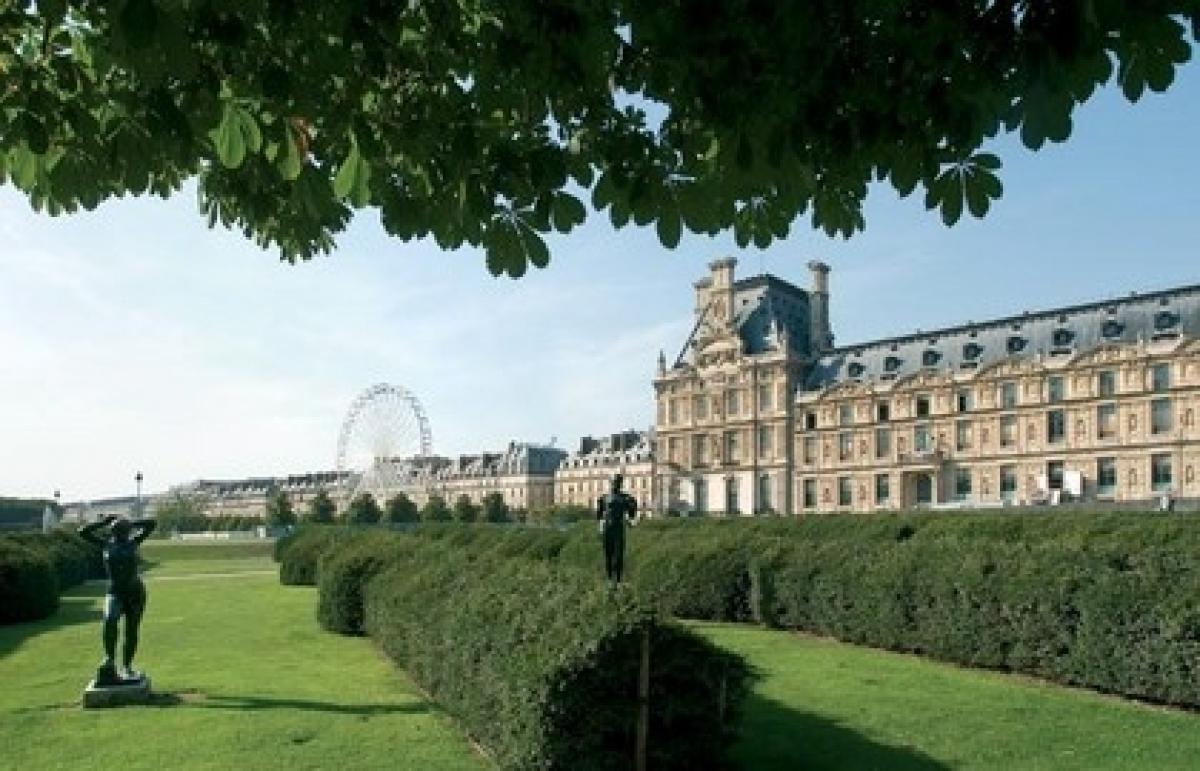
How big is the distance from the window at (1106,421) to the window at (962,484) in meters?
9.41

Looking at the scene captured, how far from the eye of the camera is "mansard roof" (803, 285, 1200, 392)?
6103 centimetres

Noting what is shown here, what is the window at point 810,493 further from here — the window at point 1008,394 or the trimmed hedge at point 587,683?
the trimmed hedge at point 587,683

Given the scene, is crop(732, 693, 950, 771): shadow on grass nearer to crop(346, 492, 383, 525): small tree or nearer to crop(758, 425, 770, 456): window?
crop(758, 425, 770, 456): window

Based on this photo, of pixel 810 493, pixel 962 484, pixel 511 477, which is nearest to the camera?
pixel 962 484

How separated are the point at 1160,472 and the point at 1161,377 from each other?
5662 mm

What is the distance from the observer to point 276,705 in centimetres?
1232

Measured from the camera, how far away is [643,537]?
2927cm

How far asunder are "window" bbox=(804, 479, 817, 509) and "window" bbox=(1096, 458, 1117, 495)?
21.5 meters

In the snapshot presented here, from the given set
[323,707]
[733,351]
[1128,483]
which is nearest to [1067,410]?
[1128,483]

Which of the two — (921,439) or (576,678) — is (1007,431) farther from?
(576,678)

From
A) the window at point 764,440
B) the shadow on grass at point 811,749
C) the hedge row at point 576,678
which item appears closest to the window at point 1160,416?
the window at point 764,440

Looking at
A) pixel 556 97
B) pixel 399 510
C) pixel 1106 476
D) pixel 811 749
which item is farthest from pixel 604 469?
pixel 556 97

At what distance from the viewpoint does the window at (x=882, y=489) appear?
73.9 m

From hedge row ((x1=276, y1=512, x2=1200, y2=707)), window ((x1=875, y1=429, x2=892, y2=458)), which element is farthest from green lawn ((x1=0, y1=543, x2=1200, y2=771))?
window ((x1=875, y1=429, x2=892, y2=458))
